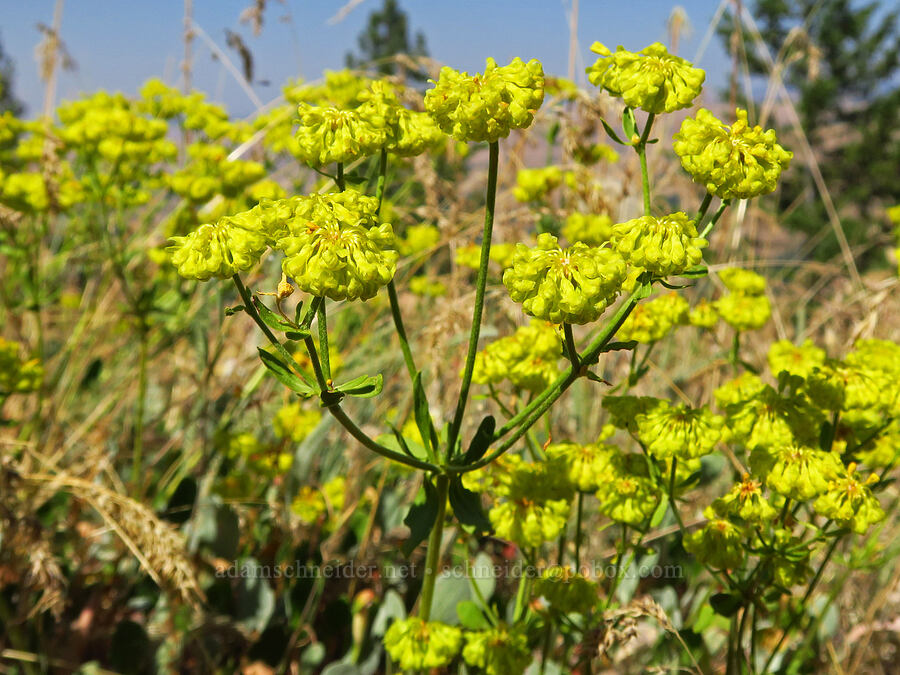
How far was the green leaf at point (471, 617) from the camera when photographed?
1939 millimetres

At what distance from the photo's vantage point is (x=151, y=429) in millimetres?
3789

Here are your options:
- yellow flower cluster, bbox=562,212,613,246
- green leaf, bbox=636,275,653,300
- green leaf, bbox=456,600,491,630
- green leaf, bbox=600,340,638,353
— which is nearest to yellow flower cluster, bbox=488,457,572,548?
green leaf, bbox=456,600,491,630

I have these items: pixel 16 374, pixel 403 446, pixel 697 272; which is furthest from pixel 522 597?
pixel 16 374

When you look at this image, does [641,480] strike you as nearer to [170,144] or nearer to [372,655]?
[372,655]

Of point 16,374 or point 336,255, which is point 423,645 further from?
point 16,374

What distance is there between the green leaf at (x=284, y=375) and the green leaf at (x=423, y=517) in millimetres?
365

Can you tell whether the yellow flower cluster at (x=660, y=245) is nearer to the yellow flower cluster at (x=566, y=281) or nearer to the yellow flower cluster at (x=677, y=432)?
the yellow flower cluster at (x=566, y=281)

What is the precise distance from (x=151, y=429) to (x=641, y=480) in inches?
113

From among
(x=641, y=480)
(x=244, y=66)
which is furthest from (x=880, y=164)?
(x=641, y=480)

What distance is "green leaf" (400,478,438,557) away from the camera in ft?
4.93

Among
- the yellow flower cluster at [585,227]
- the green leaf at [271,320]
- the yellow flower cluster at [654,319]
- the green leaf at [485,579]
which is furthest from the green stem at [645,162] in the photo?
the yellow flower cluster at [585,227]

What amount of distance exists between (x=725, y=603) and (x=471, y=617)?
2.06 ft

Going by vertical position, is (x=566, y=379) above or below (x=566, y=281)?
below

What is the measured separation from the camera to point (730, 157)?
1.27 m
